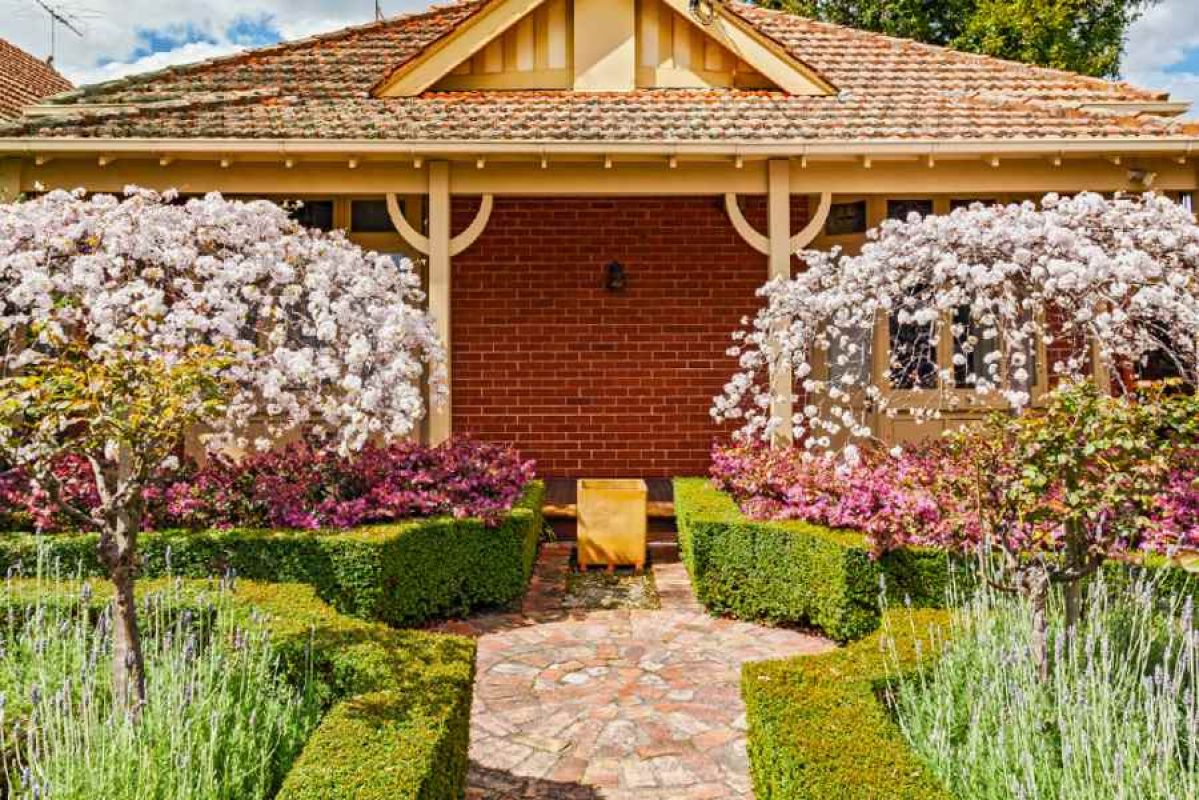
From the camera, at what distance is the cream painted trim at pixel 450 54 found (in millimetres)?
9375

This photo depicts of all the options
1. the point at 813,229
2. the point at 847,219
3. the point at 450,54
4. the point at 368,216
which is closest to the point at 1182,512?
the point at 813,229

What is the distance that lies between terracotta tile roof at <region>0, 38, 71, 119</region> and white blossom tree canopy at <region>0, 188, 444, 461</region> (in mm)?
7235

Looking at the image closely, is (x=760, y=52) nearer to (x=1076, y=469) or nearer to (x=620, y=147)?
(x=620, y=147)

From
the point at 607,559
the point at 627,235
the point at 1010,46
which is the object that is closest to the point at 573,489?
the point at 607,559

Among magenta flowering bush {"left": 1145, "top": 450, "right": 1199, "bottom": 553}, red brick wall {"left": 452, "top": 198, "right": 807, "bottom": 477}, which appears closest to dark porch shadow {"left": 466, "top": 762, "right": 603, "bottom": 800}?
magenta flowering bush {"left": 1145, "top": 450, "right": 1199, "bottom": 553}

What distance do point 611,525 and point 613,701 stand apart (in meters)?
2.90

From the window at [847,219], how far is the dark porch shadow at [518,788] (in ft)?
25.8

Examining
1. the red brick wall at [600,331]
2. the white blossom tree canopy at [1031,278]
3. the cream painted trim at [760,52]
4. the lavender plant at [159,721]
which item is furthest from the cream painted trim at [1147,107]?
the lavender plant at [159,721]

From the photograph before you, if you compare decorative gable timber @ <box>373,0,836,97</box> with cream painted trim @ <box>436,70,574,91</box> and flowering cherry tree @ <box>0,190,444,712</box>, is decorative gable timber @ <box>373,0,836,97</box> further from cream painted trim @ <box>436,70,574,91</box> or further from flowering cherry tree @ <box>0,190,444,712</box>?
flowering cherry tree @ <box>0,190,444,712</box>

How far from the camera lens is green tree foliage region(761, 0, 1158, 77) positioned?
1888cm

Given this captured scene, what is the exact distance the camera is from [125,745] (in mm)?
3004

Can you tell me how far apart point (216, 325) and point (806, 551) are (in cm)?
414

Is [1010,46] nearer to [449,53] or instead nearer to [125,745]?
[449,53]

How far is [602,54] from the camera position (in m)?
9.69
